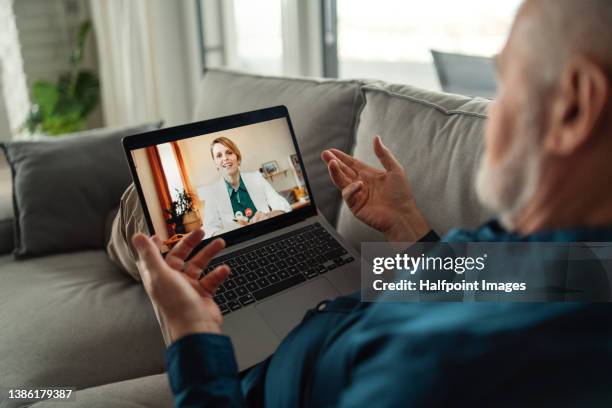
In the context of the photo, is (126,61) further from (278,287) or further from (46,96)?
(278,287)

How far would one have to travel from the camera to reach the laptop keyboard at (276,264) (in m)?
0.98

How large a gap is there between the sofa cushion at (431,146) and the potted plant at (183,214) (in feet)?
1.35

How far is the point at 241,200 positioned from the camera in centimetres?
107

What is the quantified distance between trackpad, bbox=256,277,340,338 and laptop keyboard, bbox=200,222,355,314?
2 cm

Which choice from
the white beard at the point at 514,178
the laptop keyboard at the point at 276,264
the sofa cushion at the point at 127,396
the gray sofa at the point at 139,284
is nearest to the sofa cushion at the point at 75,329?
the gray sofa at the point at 139,284

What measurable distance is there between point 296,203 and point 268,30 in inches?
79.2

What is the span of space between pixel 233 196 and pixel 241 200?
19 mm

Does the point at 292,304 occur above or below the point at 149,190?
below

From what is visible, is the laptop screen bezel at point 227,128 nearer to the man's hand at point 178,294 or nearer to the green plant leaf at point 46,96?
the man's hand at point 178,294

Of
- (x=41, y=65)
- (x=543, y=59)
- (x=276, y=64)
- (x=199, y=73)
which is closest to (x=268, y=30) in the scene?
(x=276, y=64)

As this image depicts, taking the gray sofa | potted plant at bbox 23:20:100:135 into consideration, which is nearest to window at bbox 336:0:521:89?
the gray sofa

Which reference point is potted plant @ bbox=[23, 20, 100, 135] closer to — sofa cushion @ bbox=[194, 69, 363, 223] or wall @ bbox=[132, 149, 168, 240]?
sofa cushion @ bbox=[194, 69, 363, 223]

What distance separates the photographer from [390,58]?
2.63 m

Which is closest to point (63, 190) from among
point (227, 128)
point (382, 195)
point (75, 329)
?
point (75, 329)
